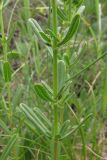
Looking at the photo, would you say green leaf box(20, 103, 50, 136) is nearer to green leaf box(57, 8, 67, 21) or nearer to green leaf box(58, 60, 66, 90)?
green leaf box(58, 60, 66, 90)

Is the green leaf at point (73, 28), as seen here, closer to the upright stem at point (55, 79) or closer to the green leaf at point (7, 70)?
the upright stem at point (55, 79)

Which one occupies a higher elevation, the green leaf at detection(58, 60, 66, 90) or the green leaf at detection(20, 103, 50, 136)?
the green leaf at detection(58, 60, 66, 90)

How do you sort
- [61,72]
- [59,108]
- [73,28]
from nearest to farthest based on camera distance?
[73,28]
[61,72]
[59,108]

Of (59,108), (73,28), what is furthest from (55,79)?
(59,108)

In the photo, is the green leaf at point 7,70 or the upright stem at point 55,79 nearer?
the upright stem at point 55,79

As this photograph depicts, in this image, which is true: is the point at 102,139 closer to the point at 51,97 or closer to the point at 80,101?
the point at 80,101

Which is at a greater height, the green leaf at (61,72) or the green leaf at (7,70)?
the green leaf at (7,70)

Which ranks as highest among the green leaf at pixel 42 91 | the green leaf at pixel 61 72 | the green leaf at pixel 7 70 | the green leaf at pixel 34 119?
the green leaf at pixel 7 70

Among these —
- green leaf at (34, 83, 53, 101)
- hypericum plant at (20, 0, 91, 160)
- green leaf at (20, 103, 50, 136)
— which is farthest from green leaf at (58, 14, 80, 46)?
green leaf at (20, 103, 50, 136)

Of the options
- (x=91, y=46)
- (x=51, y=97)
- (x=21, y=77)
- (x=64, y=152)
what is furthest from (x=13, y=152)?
(x=91, y=46)

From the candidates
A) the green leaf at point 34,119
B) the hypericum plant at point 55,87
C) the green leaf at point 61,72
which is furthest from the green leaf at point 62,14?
the green leaf at point 34,119

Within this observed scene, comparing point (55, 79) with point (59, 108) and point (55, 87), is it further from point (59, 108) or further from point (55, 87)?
point (59, 108)

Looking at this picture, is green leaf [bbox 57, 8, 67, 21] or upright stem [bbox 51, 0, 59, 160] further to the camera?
green leaf [bbox 57, 8, 67, 21]
